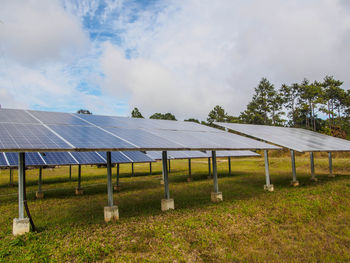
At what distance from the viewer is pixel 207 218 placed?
10.4 metres

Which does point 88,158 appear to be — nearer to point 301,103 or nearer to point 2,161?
point 2,161

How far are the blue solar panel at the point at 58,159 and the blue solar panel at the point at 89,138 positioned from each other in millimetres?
8368

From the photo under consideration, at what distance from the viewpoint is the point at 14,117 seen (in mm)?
11445

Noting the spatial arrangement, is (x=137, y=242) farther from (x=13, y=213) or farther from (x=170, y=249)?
(x=13, y=213)

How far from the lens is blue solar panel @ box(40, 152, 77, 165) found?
736 inches

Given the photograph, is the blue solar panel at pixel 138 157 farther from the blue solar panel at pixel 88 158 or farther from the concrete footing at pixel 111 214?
the concrete footing at pixel 111 214

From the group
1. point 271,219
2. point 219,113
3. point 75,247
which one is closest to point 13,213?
point 75,247

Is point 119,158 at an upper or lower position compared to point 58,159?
lower

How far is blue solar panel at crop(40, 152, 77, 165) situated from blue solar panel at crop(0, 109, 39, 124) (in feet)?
20.6

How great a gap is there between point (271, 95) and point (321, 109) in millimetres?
14610

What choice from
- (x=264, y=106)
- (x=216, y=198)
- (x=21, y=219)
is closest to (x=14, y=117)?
(x=21, y=219)

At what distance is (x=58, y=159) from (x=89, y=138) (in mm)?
11284

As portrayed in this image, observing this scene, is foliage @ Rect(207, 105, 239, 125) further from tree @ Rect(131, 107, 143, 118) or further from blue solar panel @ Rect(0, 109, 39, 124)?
blue solar panel @ Rect(0, 109, 39, 124)

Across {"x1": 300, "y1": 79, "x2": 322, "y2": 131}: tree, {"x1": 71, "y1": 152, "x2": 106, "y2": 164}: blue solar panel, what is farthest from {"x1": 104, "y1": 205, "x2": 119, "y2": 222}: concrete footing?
{"x1": 300, "y1": 79, "x2": 322, "y2": 131}: tree
